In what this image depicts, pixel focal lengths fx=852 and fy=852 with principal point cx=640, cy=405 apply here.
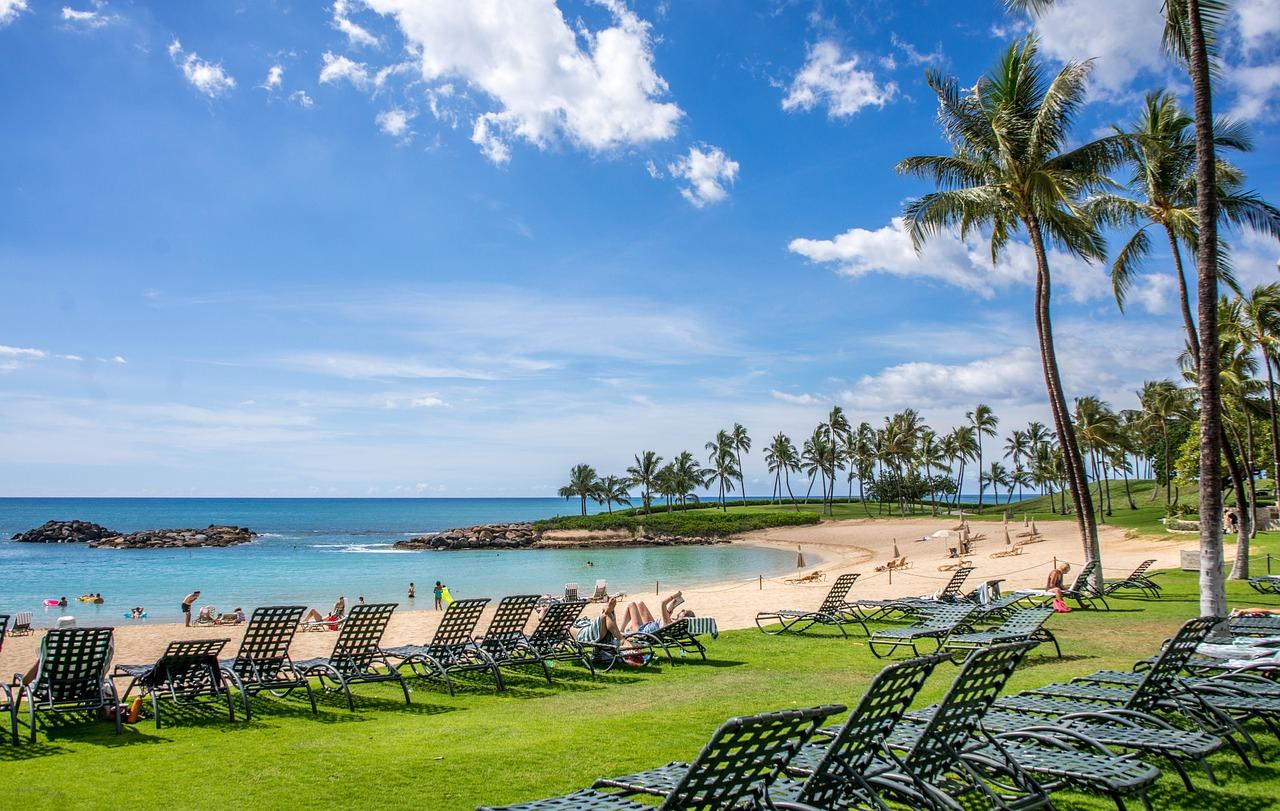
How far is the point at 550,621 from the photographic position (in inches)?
480

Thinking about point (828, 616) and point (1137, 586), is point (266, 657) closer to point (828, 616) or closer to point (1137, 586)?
point (828, 616)

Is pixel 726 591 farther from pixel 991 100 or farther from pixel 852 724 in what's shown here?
pixel 852 724

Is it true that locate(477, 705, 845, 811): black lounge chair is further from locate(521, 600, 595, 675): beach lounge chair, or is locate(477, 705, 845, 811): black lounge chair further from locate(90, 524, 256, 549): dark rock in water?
locate(90, 524, 256, 549): dark rock in water

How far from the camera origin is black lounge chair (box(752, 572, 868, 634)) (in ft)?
50.1

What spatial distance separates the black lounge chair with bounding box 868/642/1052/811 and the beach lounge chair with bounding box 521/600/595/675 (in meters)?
7.32

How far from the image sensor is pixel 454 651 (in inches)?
439

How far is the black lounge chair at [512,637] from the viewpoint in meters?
11.4

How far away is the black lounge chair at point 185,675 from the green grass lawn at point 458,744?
15.9 inches

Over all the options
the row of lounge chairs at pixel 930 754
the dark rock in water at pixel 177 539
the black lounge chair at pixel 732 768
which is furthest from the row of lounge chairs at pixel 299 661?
the dark rock in water at pixel 177 539

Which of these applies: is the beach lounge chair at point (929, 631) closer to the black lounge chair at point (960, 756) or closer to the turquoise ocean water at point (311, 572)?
the black lounge chair at point (960, 756)

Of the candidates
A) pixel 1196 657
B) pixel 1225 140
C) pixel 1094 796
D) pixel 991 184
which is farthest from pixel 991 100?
pixel 1094 796

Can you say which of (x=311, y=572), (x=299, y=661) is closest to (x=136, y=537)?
(x=311, y=572)

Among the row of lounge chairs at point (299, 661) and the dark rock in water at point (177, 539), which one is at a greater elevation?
the row of lounge chairs at point (299, 661)

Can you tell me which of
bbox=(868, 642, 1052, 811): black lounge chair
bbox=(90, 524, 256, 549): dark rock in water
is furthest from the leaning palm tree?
bbox=(90, 524, 256, 549): dark rock in water
